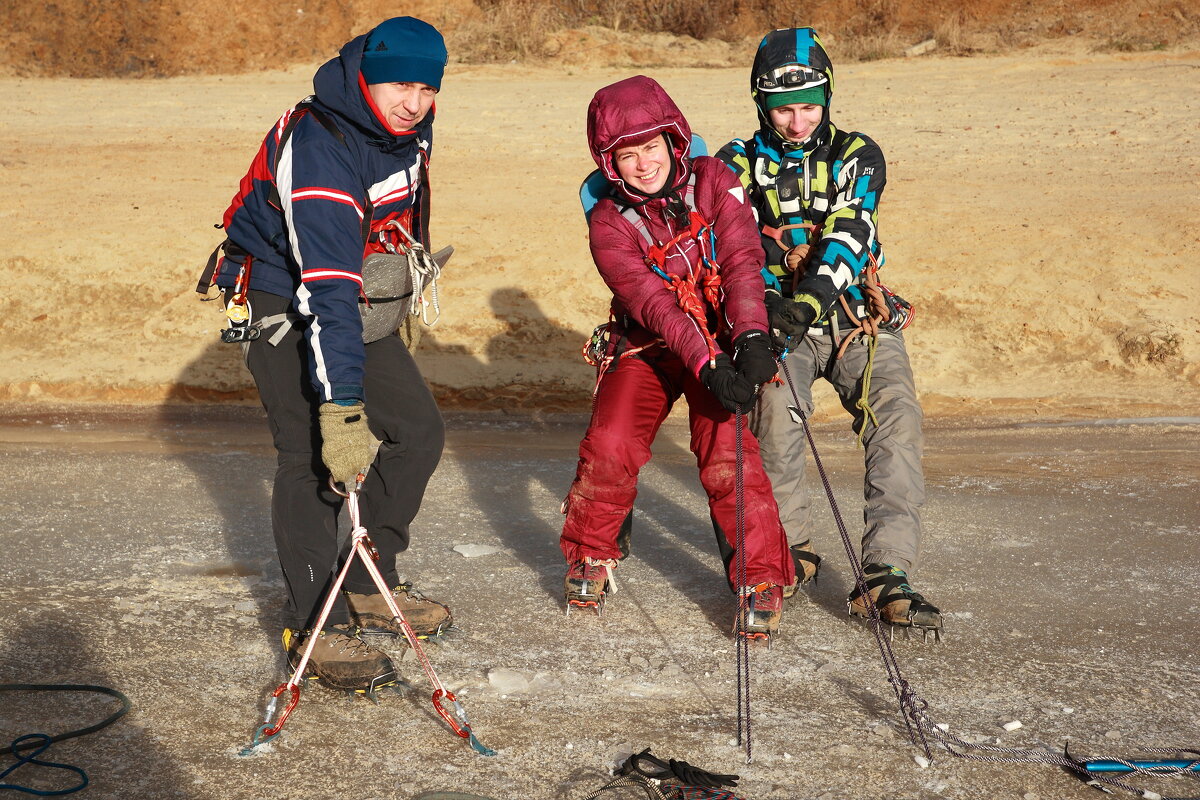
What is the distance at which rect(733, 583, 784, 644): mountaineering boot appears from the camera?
4324 mm

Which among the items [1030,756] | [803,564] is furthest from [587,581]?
[1030,756]

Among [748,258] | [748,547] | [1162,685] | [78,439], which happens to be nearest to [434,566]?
[748,547]

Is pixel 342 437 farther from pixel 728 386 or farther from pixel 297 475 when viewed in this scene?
pixel 728 386

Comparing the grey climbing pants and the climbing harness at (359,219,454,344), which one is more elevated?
the climbing harness at (359,219,454,344)

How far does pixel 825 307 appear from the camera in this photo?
14.9 feet

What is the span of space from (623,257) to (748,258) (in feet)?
1.43

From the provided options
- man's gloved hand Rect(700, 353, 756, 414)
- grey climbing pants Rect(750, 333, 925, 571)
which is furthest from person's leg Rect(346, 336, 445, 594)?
grey climbing pants Rect(750, 333, 925, 571)

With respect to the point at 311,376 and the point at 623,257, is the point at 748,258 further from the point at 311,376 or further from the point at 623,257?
the point at 311,376

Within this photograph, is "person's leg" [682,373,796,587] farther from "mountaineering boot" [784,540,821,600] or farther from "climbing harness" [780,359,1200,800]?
"climbing harness" [780,359,1200,800]

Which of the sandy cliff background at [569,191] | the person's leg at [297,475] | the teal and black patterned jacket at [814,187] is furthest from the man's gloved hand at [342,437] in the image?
the sandy cliff background at [569,191]

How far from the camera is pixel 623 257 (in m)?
4.36

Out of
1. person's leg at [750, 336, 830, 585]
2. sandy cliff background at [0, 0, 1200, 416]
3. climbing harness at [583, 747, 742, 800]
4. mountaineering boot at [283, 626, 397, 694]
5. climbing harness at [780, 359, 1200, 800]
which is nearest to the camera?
climbing harness at [583, 747, 742, 800]

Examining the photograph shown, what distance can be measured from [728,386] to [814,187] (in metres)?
1.03

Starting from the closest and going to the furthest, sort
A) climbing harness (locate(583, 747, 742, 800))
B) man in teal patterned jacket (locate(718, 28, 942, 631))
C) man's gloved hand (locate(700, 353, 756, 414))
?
climbing harness (locate(583, 747, 742, 800)) < man's gloved hand (locate(700, 353, 756, 414)) < man in teal patterned jacket (locate(718, 28, 942, 631))
